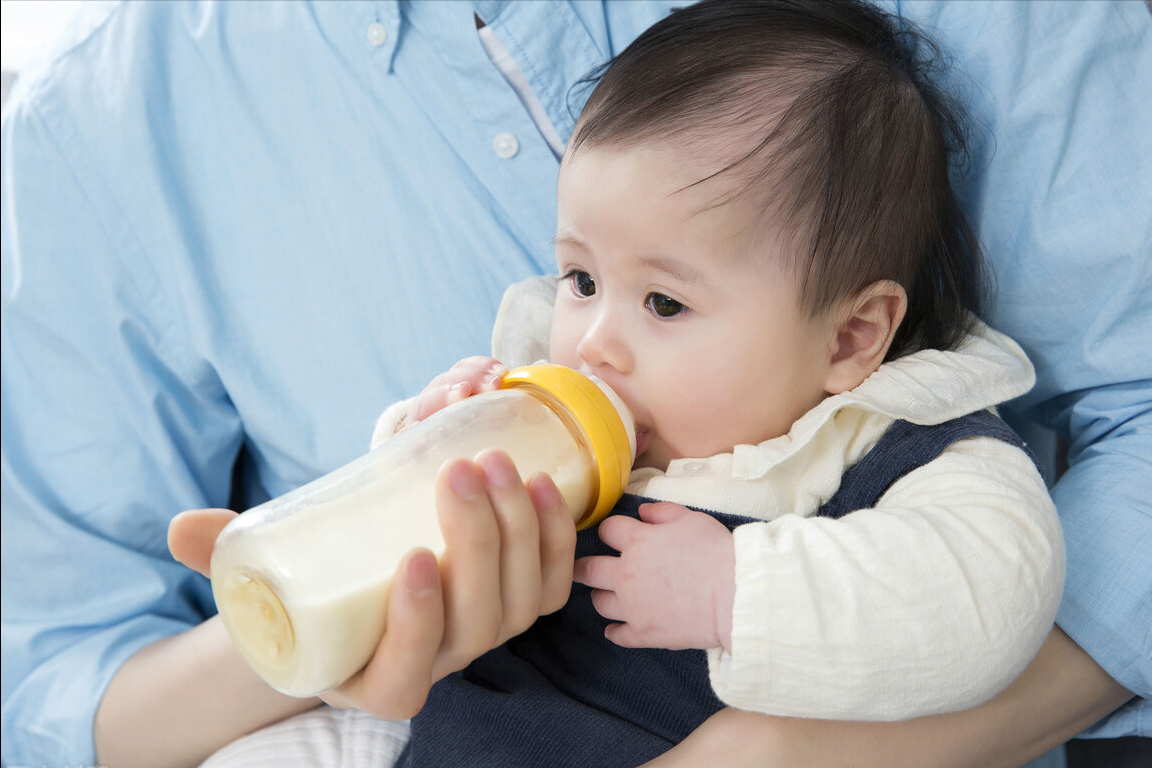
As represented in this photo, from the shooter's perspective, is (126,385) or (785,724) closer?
(785,724)

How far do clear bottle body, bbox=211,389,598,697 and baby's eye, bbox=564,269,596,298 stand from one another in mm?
277

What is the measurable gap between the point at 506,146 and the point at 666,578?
0.61 m

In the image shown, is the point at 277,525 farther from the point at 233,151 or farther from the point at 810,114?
the point at 233,151

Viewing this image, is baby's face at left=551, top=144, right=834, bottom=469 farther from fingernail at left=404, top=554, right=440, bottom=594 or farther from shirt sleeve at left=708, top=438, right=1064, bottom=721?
fingernail at left=404, top=554, right=440, bottom=594

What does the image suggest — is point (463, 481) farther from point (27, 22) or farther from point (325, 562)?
point (27, 22)

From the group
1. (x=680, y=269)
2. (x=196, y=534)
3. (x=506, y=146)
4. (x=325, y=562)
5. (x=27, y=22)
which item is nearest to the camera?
(x=325, y=562)

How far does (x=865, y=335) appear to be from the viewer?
3.07ft

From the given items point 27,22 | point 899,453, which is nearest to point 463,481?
point 899,453

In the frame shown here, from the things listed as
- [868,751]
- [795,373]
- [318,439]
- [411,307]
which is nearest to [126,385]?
[318,439]

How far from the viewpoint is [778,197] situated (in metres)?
0.85

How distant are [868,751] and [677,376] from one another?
1.22 ft

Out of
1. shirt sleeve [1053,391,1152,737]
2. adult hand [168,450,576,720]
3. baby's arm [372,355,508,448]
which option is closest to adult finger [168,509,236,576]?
adult hand [168,450,576,720]

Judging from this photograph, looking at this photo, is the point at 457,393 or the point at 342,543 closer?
the point at 342,543

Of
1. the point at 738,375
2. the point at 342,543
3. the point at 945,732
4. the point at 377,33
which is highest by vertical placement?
the point at 377,33
